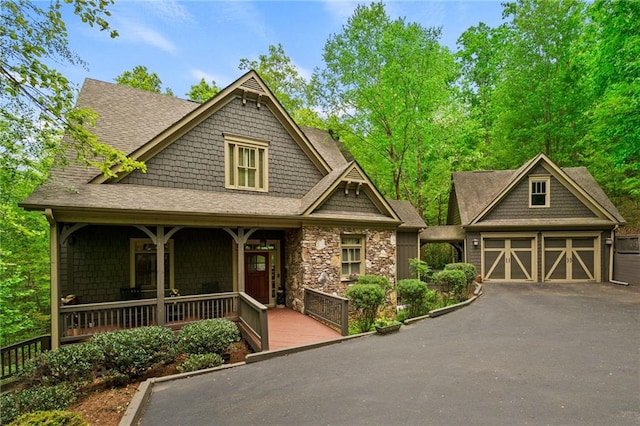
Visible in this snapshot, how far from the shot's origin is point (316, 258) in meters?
9.75

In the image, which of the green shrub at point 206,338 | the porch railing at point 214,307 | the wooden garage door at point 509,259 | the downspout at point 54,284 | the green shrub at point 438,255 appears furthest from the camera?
the green shrub at point 438,255

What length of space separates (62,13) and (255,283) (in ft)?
26.5

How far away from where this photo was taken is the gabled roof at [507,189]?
573 inches

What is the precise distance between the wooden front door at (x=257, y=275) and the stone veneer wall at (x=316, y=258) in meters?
0.74

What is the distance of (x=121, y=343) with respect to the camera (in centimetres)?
549

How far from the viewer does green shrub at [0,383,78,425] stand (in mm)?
3961

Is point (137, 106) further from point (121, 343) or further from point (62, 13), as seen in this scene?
point (121, 343)

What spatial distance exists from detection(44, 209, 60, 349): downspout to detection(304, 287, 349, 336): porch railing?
5.88 meters

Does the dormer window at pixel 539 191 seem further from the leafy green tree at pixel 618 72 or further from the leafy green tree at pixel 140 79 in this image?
the leafy green tree at pixel 140 79

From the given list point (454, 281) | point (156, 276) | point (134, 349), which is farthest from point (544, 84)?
point (134, 349)

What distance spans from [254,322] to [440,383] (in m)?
3.97

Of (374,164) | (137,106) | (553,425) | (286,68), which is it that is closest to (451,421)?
(553,425)

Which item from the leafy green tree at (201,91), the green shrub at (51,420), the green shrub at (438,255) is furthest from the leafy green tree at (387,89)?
the green shrub at (51,420)

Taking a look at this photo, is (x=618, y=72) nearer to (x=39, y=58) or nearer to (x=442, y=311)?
(x=442, y=311)
